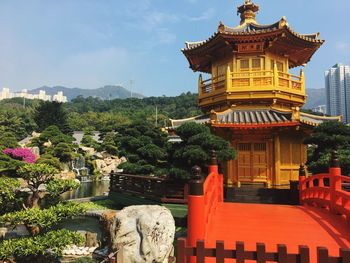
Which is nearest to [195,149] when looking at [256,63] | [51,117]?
[256,63]

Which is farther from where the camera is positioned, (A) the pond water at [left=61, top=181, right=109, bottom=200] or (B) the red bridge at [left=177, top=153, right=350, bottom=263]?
(A) the pond water at [left=61, top=181, right=109, bottom=200]

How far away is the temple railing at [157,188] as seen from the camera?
11.9 metres

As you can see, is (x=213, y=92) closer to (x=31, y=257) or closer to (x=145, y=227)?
(x=145, y=227)

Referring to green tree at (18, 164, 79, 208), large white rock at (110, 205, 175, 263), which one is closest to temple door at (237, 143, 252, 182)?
large white rock at (110, 205, 175, 263)

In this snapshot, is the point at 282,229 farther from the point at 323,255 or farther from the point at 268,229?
the point at 323,255

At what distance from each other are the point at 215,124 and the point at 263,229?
677cm

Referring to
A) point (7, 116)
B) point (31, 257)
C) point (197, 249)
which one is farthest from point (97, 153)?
point (197, 249)

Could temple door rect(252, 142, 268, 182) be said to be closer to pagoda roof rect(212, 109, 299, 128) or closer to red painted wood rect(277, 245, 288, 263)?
pagoda roof rect(212, 109, 299, 128)

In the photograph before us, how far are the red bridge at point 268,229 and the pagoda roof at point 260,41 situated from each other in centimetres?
752

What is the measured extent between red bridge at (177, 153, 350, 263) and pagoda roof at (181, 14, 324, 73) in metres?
7.52

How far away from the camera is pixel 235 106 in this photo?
46.1 ft

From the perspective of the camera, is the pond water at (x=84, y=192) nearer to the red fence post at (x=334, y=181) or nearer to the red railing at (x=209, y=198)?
the red railing at (x=209, y=198)

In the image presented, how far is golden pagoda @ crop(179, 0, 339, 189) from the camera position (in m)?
13.1

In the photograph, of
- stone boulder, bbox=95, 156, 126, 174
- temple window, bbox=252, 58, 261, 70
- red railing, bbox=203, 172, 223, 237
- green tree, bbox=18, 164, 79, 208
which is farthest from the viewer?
stone boulder, bbox=95, 156, 126, 174
